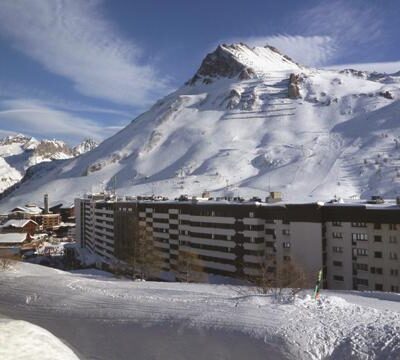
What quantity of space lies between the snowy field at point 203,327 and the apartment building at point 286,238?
21914 mm

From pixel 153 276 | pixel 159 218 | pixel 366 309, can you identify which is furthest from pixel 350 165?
pixel 366 309

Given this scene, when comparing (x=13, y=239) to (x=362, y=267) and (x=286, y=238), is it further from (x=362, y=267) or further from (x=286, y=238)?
(x=362, y=267)

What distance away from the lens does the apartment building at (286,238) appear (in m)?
55.9

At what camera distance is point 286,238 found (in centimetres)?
6347

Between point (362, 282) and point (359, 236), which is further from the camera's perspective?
point (359, 236)

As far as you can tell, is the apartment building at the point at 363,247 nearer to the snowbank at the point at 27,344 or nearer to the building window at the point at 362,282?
the building window at the point at 362,282

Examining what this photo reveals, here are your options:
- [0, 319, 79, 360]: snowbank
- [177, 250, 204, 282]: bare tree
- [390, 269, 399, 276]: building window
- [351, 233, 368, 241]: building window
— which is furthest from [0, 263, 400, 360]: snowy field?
[177, 250, 204, 282]: bare tree

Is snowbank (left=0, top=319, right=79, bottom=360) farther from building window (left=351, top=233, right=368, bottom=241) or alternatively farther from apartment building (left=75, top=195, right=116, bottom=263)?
apartment building (left=75, top=195, right=116, bottom=263)

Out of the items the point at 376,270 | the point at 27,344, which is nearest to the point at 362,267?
the point at 376,270

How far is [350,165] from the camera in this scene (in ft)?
641

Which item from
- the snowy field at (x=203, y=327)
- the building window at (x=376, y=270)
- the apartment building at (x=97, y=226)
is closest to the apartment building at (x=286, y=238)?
the building window at (x=376, y=270)

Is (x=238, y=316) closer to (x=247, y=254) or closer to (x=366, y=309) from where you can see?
(x=366, y=309)

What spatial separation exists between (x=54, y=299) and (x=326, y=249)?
37.3m

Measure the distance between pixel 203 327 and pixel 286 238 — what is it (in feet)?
129
